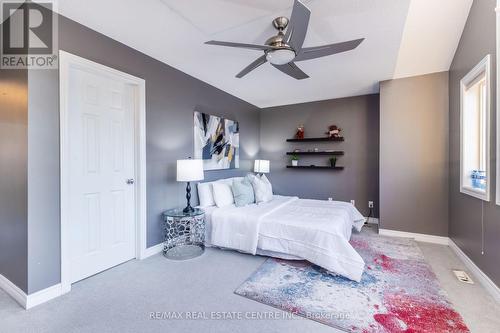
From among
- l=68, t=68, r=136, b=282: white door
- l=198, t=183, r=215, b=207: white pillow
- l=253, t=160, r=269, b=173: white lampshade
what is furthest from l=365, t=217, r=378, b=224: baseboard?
l=68, t=68, r=136, b=282: white door

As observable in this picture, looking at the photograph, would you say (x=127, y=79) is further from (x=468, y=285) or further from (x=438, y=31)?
(x=468, y=285)

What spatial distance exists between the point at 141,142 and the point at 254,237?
6.03 ft

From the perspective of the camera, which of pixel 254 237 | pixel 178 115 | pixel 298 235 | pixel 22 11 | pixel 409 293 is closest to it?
pixel 22 11

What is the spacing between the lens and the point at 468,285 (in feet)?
7.34

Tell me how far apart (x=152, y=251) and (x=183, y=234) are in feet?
1.45

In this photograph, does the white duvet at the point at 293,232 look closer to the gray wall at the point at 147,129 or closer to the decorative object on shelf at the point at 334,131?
the gray wall at the point at 147,129

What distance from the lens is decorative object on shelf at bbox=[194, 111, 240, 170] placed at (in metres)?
3.76

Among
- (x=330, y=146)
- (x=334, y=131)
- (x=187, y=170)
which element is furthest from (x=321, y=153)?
(x=187, y=170)

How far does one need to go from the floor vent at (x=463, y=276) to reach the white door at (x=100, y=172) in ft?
12.2

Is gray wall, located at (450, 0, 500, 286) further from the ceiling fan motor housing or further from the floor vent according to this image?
the ceiling fan motor housing

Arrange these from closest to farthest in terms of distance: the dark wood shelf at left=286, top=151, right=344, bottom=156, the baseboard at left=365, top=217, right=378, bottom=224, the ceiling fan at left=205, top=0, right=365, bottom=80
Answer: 1. the ceiling fan at left=205, top=0, right=365, bottom=80
2. the baseboard at left=365, top=217, right=378, bottom=224
3. the dark wood shelf at left=286, top=151, right=344, bottom=156

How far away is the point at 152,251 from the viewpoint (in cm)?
296

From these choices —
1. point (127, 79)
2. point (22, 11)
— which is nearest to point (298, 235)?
point (127, 79)

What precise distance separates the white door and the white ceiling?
0.63 meters
